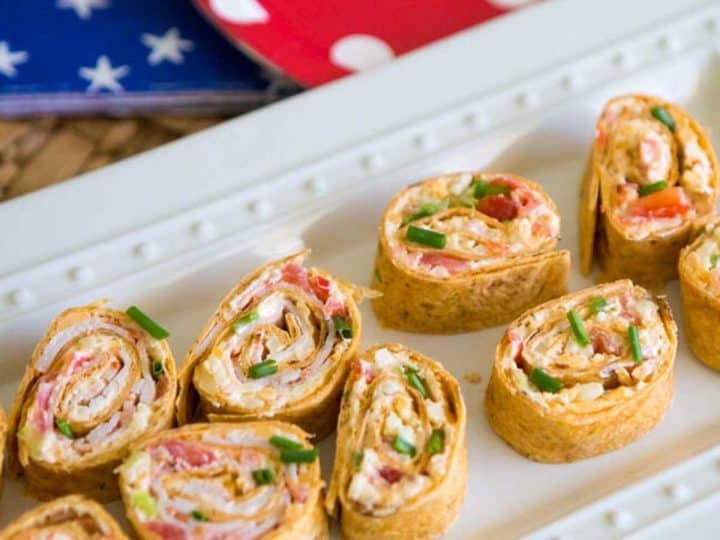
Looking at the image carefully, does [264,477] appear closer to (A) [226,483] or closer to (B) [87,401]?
(A) [226,483]

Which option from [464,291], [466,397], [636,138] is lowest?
[466,397]

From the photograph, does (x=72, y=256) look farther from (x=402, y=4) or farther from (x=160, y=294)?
(x=402, y=4)

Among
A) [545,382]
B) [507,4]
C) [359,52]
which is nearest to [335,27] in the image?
[359,52]

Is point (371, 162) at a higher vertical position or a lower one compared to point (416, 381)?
higher

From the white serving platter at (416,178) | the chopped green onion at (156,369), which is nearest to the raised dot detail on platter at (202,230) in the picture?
the white serving platter at (416,178)

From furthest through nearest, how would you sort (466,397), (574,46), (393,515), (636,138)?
1. (574,46)
2. (636,138)
3. (466,397)
4. (393,515)

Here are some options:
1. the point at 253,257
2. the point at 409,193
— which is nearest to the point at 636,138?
the point at 409,193

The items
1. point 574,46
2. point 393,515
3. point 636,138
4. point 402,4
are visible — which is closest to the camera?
point 393,515
